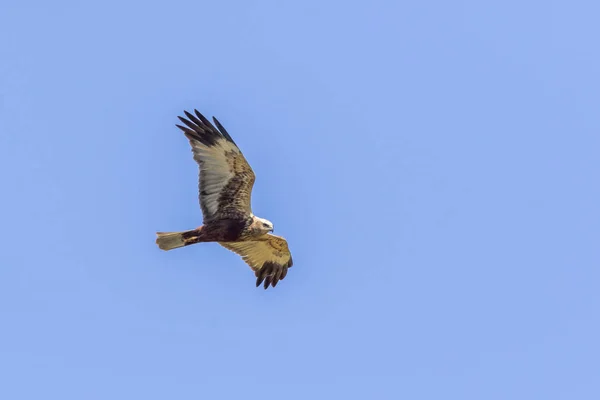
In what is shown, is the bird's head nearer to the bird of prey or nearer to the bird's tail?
the bird of prey

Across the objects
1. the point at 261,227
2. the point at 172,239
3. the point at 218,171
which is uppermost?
the point at 218,171

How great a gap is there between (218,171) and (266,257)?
115 inches

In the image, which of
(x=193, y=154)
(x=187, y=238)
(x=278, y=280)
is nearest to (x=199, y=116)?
(x=193, y=154)

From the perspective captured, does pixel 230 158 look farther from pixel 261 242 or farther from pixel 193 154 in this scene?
pixel 261 242

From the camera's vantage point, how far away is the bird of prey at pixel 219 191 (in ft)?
67.3

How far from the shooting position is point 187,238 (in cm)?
2058

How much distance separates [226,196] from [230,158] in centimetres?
74

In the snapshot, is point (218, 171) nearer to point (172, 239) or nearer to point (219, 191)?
point (219, 191)

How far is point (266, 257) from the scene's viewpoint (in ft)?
74.9

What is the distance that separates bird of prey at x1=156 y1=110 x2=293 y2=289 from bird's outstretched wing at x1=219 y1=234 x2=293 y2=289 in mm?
1365

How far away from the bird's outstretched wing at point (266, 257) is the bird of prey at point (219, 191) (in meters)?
1.37

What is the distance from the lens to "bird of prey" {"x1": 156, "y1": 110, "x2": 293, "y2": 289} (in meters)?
20.5

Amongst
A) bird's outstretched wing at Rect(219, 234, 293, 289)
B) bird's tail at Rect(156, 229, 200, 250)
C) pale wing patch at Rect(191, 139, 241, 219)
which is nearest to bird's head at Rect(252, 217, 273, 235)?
pale wing patch at Rect(191, 139, 241, 219)

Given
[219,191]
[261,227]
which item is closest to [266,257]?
[261,227]
